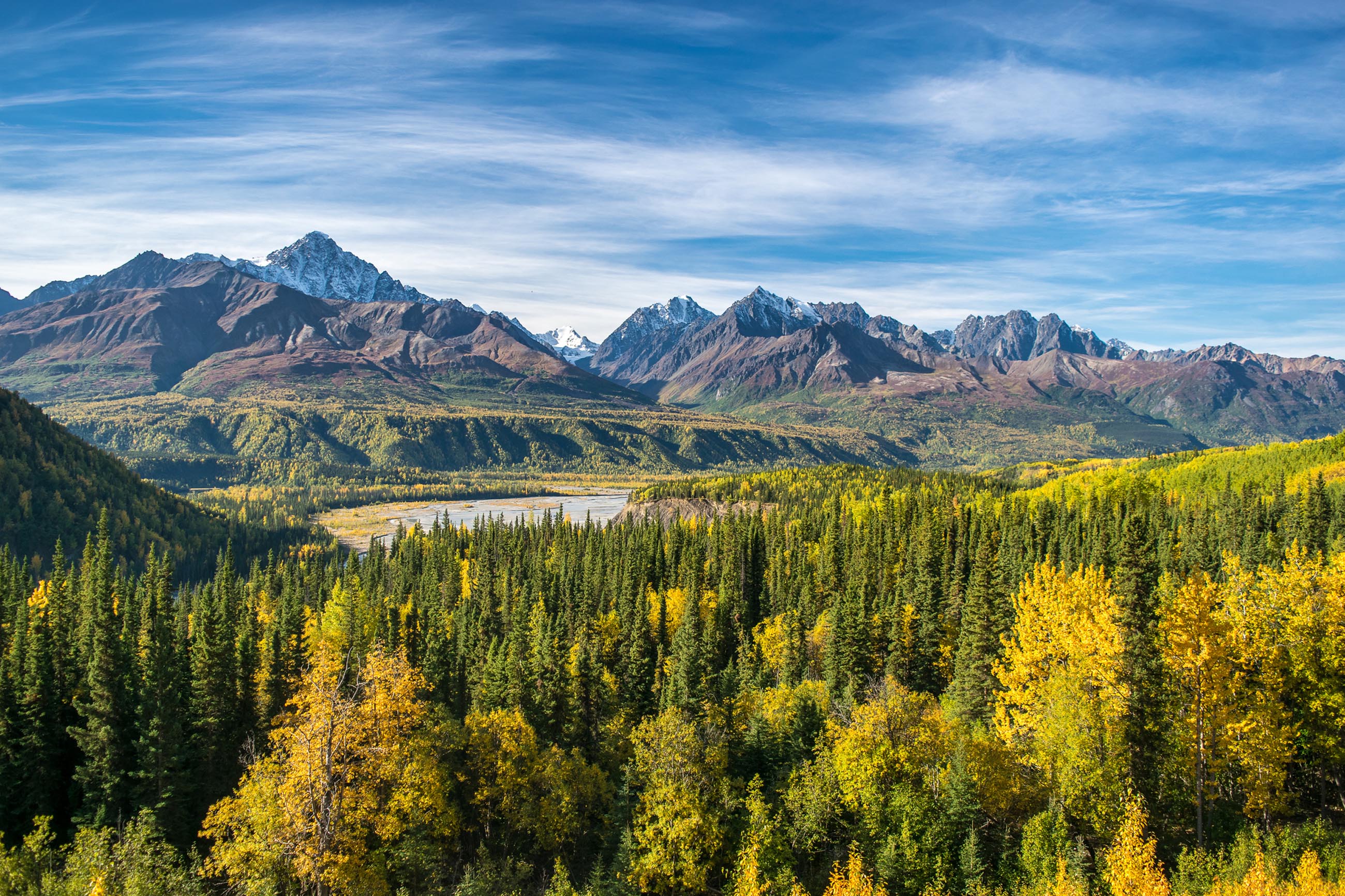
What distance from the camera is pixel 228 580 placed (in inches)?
4862

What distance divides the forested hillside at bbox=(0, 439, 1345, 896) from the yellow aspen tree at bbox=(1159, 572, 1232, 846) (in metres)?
0.17

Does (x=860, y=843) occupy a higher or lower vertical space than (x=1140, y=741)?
lower

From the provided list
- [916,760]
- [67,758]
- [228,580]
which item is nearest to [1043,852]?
[916,760]

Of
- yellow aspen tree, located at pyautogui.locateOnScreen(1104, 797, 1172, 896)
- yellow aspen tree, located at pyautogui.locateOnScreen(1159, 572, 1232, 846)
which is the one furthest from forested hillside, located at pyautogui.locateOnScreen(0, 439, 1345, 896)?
yellow aspen tree, located at pyautogui.locateOnScreen(1104, 797, 1172, 896)

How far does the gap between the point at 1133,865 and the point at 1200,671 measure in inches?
517

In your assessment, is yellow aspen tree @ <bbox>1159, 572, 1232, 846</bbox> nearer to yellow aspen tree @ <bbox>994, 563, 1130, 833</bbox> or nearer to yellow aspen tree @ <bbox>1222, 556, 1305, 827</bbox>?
yellow aspen tree @ <bbox>1222, 556, 1305, 827</bbox>

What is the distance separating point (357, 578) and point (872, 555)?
3677 inches

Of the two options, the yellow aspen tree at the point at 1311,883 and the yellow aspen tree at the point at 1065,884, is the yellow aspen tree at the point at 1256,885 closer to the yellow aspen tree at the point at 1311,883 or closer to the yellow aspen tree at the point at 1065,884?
the yellow aspen tree at the point at 1311,883

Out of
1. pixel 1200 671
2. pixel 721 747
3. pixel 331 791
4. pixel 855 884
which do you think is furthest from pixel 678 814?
pixel 1200 671

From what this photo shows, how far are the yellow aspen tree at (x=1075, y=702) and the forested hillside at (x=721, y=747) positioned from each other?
211 millimetres

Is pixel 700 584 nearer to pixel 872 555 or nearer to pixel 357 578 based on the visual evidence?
pixel 872 555

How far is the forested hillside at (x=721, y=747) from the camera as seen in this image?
40.0m

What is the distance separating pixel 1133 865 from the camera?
37.0m

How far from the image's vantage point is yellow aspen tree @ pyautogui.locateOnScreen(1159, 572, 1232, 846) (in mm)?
43750
